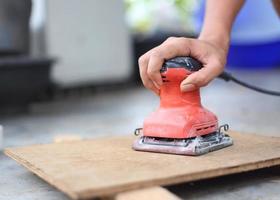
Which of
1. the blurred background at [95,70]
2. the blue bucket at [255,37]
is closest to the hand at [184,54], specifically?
the blurred background at [95,70]

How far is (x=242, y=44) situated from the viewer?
4047 mm

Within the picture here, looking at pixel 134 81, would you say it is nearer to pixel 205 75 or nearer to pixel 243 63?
pixel 243 63

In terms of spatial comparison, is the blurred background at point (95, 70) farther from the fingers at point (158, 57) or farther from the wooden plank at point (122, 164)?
the fingers at point (158, 57)

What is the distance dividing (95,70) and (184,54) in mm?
2064

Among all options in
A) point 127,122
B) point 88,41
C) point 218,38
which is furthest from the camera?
point 88,41

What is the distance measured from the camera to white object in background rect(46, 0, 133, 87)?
9.39 ft

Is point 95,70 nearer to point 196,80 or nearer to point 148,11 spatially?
point 148,11

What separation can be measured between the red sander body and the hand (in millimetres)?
13

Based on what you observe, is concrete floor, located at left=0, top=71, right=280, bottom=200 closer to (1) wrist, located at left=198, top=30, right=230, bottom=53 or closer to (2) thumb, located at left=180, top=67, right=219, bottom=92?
(2) thumb, located at left=180, top=67, right=219, bottom=92

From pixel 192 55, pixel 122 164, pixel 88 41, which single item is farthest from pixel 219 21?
pixel 88 41

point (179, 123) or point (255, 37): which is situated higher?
point (179, 123)

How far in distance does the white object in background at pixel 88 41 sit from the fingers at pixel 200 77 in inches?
71.9

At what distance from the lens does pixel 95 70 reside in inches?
120

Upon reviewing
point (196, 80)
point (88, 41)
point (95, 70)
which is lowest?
point (95, 70)
